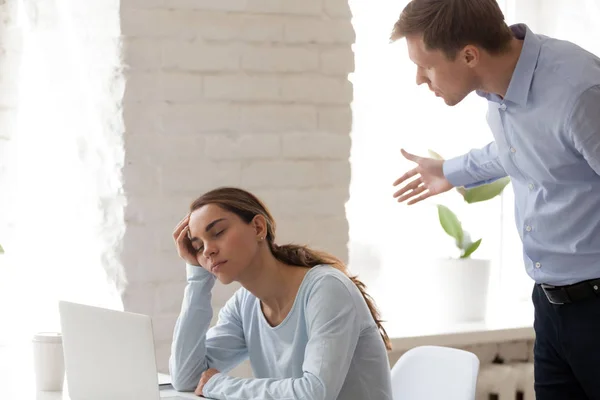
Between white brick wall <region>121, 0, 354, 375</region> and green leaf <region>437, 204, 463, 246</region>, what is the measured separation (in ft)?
1.86

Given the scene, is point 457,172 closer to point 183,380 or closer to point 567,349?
point 567,349

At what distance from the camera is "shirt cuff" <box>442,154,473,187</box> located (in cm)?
227

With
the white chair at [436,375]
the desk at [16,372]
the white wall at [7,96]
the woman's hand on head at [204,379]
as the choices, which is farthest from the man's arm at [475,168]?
the white wall at [7,96]

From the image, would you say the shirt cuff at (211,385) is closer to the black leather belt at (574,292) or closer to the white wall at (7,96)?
the black leather belt at (574,292)

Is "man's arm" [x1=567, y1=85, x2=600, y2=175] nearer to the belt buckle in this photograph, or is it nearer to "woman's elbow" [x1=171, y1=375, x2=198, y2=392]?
the belt buckle

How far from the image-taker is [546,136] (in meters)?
1.88

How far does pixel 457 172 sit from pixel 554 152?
421 millimetres

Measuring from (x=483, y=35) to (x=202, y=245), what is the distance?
72cm

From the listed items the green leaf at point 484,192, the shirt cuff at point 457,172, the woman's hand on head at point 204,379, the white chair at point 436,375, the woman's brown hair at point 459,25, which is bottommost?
the white chair at point 436,375

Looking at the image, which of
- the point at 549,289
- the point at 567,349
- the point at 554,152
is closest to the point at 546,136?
the point at 554,152

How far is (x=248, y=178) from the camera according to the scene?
8.70 ft

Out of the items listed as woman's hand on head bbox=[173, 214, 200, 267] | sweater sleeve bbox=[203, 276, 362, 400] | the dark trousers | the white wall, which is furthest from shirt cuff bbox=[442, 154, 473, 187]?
the white wall

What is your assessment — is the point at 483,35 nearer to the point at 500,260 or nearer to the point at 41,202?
Result: the point at 41,202

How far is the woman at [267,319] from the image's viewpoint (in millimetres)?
1890
